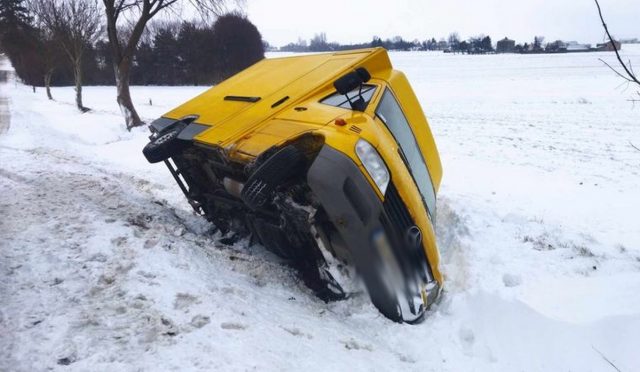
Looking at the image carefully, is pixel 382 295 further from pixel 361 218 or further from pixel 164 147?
pixel 164 147

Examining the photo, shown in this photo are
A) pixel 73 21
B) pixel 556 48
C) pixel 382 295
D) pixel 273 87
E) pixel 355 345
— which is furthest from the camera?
pixel 556 48

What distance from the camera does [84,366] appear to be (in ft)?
8.11

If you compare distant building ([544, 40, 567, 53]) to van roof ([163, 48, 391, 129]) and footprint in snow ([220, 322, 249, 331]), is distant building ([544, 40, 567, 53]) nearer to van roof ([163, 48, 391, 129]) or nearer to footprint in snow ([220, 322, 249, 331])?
van roof ([163, 48, 391, 129])

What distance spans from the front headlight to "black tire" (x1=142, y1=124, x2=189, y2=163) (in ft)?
5.65

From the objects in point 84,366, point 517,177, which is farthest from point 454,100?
point 84,366

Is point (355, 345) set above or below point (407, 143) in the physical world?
below

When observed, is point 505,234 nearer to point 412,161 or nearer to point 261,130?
point 412,161

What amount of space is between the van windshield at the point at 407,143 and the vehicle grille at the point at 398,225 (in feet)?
2.13

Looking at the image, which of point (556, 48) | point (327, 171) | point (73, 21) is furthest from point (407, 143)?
point (556, 48)

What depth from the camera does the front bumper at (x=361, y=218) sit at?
299 centimetres

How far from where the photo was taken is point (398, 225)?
3299 millimetres

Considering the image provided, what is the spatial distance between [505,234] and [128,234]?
403 centimetres

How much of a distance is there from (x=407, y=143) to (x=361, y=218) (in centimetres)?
147

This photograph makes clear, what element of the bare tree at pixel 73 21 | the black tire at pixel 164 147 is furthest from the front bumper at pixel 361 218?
the bare tree at pixel 73 21
